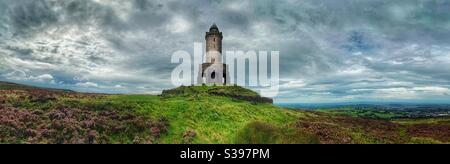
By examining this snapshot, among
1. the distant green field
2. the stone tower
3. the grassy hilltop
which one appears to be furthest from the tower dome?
the distant green field

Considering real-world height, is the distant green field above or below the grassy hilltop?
below

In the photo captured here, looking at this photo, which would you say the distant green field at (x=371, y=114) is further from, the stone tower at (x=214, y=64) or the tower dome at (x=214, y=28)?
the tower dome at (x=214, y=28)

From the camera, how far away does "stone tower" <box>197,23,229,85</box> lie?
206 feet

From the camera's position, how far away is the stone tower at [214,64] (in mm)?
62781

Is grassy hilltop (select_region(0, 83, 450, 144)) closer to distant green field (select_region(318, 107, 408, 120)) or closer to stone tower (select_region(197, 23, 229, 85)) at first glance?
stone tower (select_region(197, 23, 229, 85))

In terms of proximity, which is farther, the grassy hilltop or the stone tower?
the stone tower

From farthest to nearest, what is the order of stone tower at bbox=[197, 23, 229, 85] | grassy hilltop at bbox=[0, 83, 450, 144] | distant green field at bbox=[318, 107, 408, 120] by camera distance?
distant green field at bbox=[318, 107, 408, 120]
stone tower at bbox=[197, 23, 229, 85]
grassy hilltop at bbox=[0, 83, 450, 144]

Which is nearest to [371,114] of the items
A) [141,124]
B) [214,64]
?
[214,64]

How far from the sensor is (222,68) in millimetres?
63156

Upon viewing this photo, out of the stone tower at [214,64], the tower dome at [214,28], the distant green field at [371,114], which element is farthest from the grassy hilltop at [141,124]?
the distant green field at [371,114]
